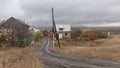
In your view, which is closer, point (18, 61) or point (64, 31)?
point (18, 61)

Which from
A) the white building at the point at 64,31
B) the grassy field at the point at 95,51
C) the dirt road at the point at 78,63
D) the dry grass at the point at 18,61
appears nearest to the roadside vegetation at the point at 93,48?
the grassy field at the point at 95,51

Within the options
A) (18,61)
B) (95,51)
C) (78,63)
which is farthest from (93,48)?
(18,61)

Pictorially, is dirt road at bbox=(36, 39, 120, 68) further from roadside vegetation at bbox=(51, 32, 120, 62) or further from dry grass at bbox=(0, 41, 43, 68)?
roadside vegetation at bbox=(51, 32, 120, 62)

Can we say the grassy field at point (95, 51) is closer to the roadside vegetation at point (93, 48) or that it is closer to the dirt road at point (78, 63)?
the roadside vegetation at point (93, 48)

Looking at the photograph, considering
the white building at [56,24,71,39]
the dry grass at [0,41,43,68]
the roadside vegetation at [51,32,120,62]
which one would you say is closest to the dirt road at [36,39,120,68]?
the dry grass at [0,41,43,68]

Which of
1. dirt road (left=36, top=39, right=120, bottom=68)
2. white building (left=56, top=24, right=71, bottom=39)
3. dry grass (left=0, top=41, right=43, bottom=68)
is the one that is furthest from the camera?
white building (left=56, top=24, right=71, bottom=39)

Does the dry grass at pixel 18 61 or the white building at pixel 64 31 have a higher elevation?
the white building at pixel 64 31

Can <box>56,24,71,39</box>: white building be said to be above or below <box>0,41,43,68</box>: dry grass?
above

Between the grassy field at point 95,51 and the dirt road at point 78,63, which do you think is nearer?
the dirt road at point 78,63

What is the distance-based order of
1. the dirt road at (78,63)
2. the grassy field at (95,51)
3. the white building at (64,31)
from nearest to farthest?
1. the dirt road at (78,63)
2. the grassy field at (95,51)
3. the white building at (64,31)

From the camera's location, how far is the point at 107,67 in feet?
64.1

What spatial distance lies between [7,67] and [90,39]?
63.6 m

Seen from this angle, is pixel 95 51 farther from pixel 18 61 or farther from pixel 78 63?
pixel 18 61

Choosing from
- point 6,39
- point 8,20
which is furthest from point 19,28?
point 8,20
